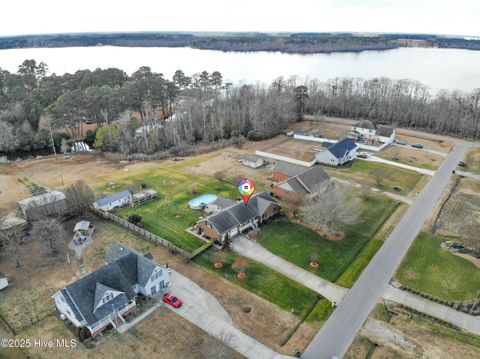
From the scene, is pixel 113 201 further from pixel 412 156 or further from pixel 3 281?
pixel 412 156

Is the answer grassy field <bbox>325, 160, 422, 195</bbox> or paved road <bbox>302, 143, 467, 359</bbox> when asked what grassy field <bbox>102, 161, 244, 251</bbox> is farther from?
grassy field <bbox>325, 160, 422, 195</bbox>

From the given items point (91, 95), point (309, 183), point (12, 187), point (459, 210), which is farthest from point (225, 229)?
point (91, 95)

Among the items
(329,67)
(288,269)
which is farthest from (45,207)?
(329,67)

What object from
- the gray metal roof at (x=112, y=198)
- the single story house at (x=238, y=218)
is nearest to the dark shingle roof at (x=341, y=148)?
the single story house at (x=238, y=218)

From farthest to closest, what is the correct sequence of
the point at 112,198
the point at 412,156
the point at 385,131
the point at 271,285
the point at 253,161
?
1. the point at 385,131
2. the point at 412,156
3. the point at 253,161
4. the point at 112,198
5. the point at 271,285

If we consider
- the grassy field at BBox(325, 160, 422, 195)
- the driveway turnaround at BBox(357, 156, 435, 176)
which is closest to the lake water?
the driveway turnaround at BBox(357, 156, 435, 176)

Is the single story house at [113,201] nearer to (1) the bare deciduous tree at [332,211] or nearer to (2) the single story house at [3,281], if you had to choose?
(2) the single story house at [3,281]

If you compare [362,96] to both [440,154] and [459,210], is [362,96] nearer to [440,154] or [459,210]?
[440,154]
